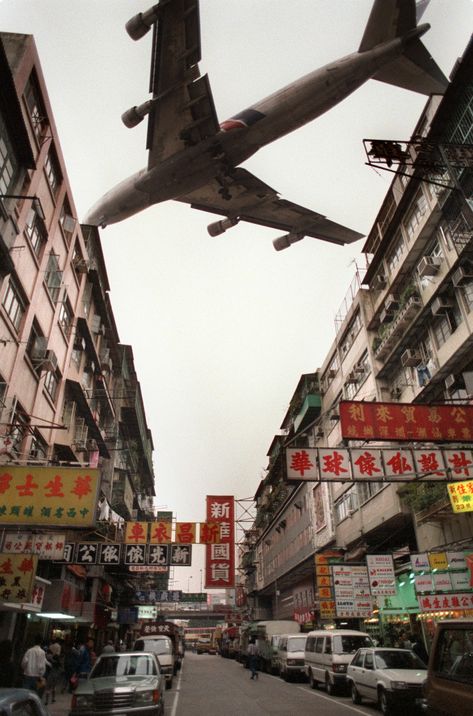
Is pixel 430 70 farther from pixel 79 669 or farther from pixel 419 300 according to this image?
pixel 79 669

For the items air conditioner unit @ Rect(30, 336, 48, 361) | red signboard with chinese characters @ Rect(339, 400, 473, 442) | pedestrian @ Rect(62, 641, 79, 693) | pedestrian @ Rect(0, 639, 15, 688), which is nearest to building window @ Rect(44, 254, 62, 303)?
air conditioner unit @ Rect(30, 336, 48, 361)

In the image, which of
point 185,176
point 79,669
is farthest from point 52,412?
point 185,176

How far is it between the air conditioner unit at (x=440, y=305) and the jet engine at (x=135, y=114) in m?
14.0

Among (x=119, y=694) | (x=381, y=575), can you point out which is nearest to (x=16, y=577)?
(x=119, y=694)

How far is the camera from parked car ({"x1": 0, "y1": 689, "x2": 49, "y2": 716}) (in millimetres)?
4254

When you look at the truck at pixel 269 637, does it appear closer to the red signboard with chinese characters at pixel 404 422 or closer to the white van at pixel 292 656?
the white van at pixel 292 656

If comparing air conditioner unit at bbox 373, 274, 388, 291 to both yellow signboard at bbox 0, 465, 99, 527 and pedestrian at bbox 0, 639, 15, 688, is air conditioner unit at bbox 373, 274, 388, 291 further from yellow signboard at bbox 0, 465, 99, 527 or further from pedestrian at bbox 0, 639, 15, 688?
pedestrian at bbox 0, 639, 15, 688

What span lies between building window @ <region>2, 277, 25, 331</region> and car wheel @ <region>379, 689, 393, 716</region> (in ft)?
54.6

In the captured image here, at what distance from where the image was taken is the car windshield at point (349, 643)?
54.3ft

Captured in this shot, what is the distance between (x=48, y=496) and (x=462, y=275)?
674 inches

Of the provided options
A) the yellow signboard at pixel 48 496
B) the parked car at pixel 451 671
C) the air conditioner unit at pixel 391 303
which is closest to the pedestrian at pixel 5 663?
the yellow signboard at pixel 48 496

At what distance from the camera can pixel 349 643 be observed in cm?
1683

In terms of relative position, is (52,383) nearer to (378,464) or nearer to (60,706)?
(60,706)

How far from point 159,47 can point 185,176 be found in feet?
12.5
